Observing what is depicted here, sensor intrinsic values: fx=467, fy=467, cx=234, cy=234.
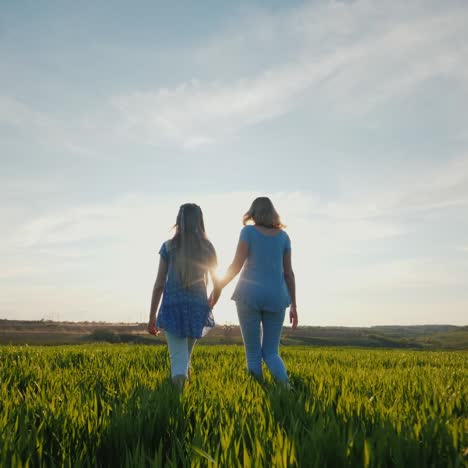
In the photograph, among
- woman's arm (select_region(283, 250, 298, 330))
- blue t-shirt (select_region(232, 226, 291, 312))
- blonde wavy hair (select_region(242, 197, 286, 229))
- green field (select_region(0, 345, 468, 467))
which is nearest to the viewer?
green field (select_region(0, 345, 468, 467))

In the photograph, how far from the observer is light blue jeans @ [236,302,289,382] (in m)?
5.64

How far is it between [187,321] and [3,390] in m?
2.02

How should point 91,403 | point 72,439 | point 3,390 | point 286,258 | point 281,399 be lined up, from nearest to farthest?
point 72,439, point 91,403, point 281,399, point 3,390, point 286,258

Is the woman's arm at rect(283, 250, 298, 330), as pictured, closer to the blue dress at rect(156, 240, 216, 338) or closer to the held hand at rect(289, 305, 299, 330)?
the held hand at rect(289, 305, 299, 330)

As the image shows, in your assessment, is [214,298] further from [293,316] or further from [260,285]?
[293,316]

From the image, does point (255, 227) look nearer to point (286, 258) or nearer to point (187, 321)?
point (286, 258)

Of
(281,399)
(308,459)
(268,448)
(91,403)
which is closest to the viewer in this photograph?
(308,459)

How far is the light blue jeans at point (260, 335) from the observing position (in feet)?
18.5

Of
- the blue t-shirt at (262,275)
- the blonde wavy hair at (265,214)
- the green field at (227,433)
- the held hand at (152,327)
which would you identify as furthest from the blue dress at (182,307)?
the green field at (227,433)

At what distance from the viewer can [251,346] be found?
5.72 meters

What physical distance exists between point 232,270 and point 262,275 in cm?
40

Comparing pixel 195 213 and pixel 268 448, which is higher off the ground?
pixel 195 213

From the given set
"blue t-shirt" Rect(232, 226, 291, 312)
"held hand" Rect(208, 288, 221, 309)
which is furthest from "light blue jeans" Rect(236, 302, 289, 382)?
"held hand" Rect(208, 288, 221, 309)

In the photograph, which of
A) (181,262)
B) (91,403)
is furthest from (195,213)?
(91,403)
